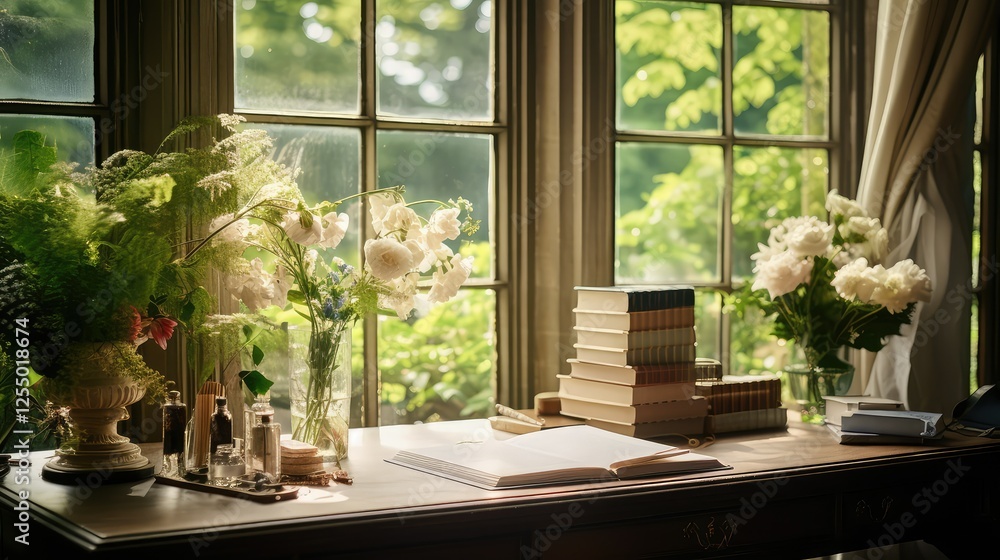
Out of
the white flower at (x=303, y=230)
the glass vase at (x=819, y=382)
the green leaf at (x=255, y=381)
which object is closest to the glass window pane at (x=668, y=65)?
the glass vase at (x=819, y=382)

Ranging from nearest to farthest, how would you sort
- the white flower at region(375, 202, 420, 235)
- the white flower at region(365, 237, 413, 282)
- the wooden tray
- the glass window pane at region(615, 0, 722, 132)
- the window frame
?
1. the wooden tray
2. the white flower at region(365, 237, 413, 282)
3. the white flower at region(375, 202, 420, 235)
4. the window frame
5. the glass window pane at region(615, 0, 722, 132)

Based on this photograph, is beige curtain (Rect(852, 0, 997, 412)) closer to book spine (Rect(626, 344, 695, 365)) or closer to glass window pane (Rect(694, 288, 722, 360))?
glass window pane (Rect(694, 288, 722, 360))

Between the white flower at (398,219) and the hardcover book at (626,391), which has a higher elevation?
the white flower at (398,219)

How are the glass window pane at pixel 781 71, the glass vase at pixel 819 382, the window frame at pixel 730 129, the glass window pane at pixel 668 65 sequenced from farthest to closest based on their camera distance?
the glass window pane at pixel 781 71
the glass window pane at pixel 668 65
the window frame at pixel 730 129
the glass vase at pixel 819 382

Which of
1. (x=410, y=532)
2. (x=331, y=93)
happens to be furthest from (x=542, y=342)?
(x=410, y=532)

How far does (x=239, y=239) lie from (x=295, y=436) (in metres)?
0.41

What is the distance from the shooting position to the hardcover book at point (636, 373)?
6.89 ft

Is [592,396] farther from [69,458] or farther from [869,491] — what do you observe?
[69,458]

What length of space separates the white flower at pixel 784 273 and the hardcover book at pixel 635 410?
0.41 m

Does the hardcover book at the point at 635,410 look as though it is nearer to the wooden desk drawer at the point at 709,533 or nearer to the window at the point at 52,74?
the wooden desk drawer at the point at 709,533

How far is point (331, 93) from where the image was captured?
95.3 inches

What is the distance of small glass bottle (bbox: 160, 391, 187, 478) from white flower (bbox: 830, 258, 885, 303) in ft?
5.15

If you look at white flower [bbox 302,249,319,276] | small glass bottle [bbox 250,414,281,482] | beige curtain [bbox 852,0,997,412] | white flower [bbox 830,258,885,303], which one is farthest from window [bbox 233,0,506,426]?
beige curtain [bbox 852,0,997,412]

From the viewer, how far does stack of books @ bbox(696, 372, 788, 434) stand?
2.23m
